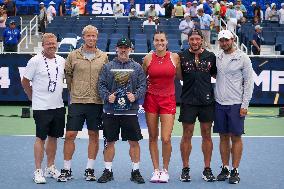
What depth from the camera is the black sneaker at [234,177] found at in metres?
9.47

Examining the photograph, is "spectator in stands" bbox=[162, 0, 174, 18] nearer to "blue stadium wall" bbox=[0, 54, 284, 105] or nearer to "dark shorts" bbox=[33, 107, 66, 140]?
"blue stadium wall" bbox=[0, 54, 284, 105]

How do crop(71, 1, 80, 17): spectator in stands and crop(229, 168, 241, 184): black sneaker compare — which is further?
crop(71, 1, 80, 17): spectator in stands

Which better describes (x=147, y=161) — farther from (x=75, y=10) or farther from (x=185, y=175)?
(x=75, y=10)

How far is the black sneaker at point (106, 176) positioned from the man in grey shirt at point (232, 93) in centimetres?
145

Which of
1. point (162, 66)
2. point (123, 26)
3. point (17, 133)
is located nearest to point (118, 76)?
point (162, 66)

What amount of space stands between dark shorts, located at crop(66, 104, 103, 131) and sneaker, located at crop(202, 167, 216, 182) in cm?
153

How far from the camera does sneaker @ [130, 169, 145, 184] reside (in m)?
9.43

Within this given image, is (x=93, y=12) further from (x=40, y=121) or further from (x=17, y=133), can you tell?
(x=40, y=121)

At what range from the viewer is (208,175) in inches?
379

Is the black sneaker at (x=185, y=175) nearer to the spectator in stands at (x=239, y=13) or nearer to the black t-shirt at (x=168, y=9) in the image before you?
the spectator in stands at (x=239, y=13)

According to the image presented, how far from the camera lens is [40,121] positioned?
31.2 feet

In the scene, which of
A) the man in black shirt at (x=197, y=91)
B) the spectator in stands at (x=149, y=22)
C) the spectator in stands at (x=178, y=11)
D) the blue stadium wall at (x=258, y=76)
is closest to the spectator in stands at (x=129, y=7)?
the spectator in stands at (x=178, y=11)

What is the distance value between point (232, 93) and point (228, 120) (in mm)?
362

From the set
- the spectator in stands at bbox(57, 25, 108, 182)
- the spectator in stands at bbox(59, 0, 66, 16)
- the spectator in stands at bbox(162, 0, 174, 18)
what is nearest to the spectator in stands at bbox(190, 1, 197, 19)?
the spectator in stands at bbox(162, 0, 174, 18)
